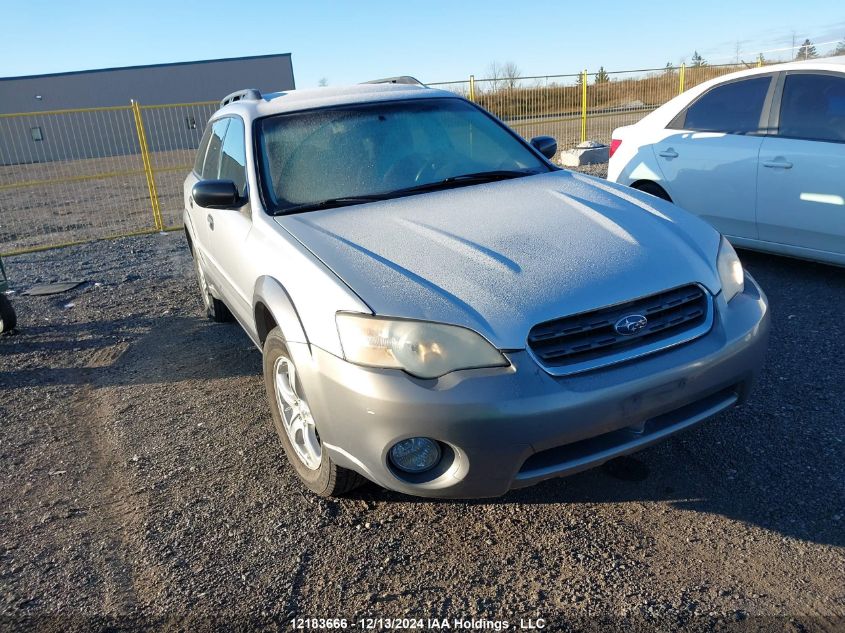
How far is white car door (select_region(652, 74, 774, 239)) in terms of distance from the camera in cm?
510

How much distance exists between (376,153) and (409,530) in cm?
203

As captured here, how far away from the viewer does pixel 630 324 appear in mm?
2416

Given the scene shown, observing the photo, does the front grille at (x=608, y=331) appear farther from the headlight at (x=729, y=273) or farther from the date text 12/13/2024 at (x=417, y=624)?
the date text 12/13/2024 at (x=417, y=624)

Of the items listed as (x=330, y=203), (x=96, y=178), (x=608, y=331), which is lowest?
(x=96, y=178)

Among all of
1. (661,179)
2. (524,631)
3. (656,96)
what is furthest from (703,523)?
(656,96)

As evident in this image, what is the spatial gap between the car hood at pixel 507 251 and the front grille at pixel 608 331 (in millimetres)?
42

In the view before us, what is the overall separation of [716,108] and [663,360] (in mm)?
3919

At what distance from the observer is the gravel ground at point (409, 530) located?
2.30 m

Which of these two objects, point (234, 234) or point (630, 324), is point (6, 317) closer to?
point (234, 234)

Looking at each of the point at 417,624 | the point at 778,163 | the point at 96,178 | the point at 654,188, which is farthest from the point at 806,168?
the point at 96,178

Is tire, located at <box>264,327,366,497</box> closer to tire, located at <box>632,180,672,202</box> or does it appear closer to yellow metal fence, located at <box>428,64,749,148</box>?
tire, located at <box>632,180,672,202</box>

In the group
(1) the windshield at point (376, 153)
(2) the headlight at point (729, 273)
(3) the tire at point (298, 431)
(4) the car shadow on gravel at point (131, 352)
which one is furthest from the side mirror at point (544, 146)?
(4) the car shadow on gravel at point (131, 352)

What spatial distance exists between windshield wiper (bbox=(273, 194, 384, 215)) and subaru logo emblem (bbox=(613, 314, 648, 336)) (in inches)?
59.2

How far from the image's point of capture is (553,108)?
1517 centimetres
